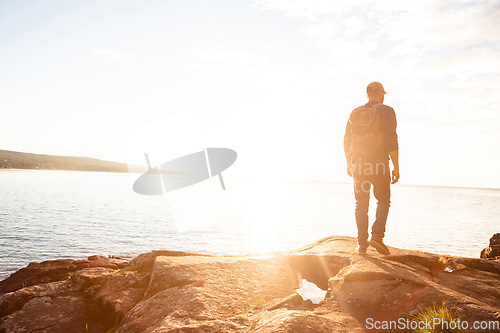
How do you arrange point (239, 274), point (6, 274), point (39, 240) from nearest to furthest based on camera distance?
point (239, 274) → point (6, 274) → point (39, 240)

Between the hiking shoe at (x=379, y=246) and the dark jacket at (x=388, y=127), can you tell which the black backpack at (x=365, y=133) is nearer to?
the dark jacket at (x=388, y=127)

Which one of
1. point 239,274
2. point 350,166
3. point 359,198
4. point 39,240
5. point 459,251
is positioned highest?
point 350,166

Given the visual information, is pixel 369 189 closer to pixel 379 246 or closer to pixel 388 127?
pixel 379 246

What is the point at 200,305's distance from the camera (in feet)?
17.3

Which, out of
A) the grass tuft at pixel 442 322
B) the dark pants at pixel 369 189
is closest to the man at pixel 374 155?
the dark pants at pixel 369 189

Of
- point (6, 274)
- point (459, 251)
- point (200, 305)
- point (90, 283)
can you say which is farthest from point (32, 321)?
point (459, 251)

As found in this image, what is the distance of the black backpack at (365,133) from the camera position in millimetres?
6789

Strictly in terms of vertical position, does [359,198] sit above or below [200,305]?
above

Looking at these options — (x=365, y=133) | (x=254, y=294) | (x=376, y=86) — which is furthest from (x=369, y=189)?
(x=254, y=294)

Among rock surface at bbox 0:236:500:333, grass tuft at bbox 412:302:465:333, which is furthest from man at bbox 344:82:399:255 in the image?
grass tuft at bbox 412:302:465:333

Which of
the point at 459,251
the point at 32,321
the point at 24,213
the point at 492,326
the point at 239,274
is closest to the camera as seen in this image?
the point at 492,326

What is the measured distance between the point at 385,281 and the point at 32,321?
6766mm

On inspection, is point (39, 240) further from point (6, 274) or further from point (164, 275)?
point (164, 275)

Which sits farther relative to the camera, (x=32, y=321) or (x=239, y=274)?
(x=239, y=274)
